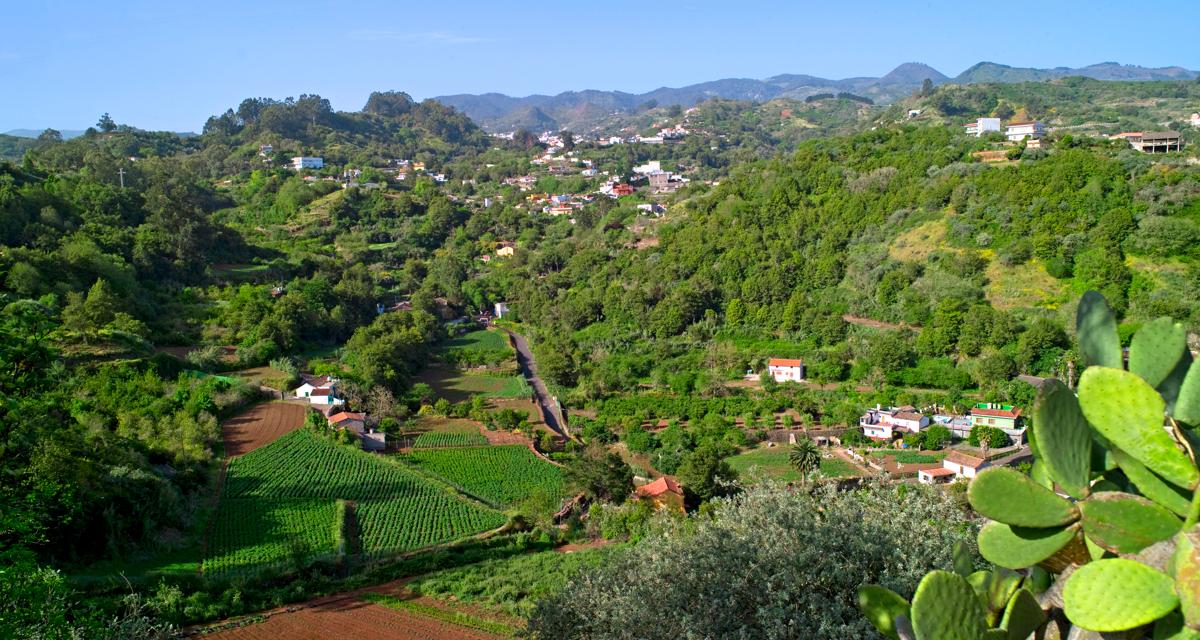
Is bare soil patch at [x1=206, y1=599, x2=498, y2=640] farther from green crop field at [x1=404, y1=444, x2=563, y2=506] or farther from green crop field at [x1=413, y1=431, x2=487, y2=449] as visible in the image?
green crop field at [x1=413, y1=431, x2=487, y2=449]

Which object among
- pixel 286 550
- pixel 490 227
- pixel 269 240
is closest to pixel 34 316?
pixel 286 550

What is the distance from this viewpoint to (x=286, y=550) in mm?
12539

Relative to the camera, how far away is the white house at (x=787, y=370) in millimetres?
25761

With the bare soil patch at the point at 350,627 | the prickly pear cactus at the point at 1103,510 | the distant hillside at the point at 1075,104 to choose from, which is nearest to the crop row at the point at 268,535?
the bare soil patch at the point at 350,627

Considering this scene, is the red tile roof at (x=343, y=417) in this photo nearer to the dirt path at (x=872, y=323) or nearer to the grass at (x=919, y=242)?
the dirt path at (x=872, y=323)

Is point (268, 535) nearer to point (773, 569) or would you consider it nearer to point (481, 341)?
point (773, 569)

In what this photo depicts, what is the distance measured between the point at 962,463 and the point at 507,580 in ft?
38.1

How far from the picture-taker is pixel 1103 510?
6.09 feet

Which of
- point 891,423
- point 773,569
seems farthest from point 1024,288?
point 773,569

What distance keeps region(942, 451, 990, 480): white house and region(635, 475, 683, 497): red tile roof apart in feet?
21.9

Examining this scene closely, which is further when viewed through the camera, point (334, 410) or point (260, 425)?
point (334, 410)

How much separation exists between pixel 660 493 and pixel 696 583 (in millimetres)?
10873

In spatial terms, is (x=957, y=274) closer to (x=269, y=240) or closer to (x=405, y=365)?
(x=405, y=365)

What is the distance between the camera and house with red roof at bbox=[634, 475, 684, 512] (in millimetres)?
14984
